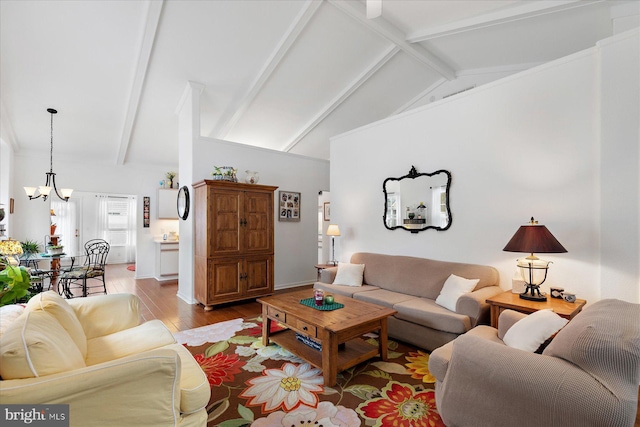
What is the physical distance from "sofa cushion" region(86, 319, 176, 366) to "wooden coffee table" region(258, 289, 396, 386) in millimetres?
996

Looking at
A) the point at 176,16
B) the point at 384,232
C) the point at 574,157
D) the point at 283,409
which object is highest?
the point at 176,16

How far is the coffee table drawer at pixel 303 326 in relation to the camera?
246cm

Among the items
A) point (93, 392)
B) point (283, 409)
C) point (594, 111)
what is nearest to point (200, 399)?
point (93, 392)

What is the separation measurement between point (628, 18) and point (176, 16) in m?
4.82

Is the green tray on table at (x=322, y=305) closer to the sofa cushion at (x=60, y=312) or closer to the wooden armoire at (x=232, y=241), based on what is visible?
the sofa cushion at (x=60, y=312)

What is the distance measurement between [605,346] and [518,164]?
7.43ft

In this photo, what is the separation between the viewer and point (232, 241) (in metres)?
4.57

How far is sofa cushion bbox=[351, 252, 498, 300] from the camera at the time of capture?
3.25 metres

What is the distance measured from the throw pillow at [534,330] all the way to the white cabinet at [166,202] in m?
6.83

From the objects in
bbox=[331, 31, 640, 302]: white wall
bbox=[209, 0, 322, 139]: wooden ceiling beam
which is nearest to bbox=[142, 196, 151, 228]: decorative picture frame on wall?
bbox=[209, 0, 322, 139]: wooden ceiling beam

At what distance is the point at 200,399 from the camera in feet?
4.97

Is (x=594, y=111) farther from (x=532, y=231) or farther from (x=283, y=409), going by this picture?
(x=283, y=409)
